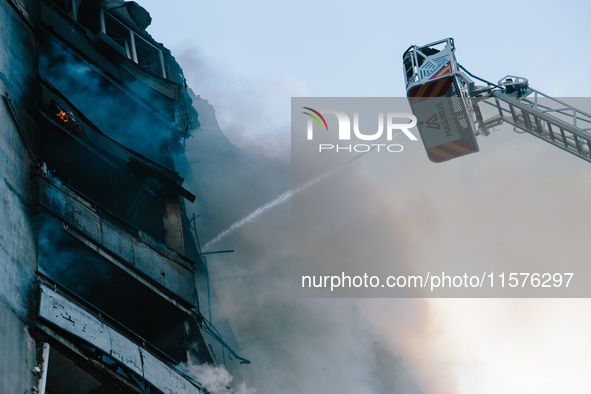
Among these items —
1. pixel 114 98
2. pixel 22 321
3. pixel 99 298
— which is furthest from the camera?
pixel 114 98

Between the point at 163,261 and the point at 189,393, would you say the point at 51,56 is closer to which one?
the point at 163,261

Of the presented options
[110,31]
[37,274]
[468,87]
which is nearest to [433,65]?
[468,87]

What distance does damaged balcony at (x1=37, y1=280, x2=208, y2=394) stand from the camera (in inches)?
664

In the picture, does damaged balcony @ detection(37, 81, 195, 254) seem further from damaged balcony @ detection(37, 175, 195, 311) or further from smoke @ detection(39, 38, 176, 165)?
smoke @ detection(39, 38, 176, 165)

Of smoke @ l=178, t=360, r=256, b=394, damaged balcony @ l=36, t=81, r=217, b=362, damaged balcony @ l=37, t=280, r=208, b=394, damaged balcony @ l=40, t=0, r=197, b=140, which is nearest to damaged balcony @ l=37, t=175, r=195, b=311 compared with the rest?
damaged balcony @ l=36, t=81, r=217, b=362

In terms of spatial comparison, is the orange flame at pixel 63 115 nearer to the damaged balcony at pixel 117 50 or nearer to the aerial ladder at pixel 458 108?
the damaged balcony at pixel 117 50

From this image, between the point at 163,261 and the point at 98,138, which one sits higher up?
the point at 98,138

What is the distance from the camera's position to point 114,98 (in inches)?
1082

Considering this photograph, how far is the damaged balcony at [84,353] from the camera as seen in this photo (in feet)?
55.4

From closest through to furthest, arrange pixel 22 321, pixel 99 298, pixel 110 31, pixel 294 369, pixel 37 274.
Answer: pixel 22 321, pixel 37 274, pixel 99 298, pixel 110 31, pixel 294 369

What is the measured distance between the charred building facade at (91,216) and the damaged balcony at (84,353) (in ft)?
0.12

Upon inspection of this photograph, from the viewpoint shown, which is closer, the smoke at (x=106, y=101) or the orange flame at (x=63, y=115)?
the orange flame at (x=63, y=115)

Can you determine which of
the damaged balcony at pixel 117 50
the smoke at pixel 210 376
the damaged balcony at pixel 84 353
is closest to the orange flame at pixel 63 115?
the damaged balcony at pixel 117 50

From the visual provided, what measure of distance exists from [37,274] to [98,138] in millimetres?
7148
